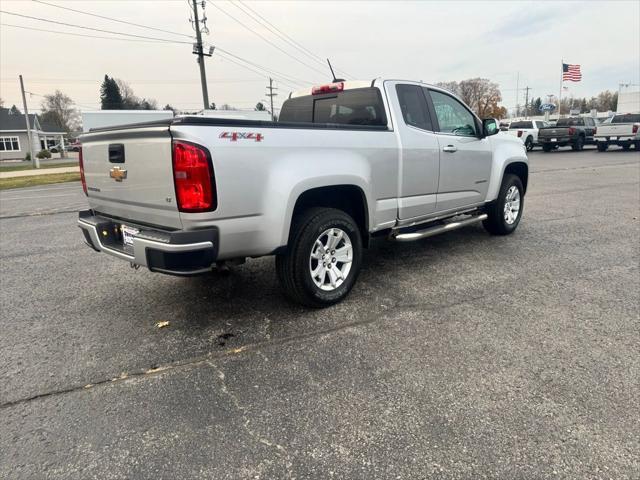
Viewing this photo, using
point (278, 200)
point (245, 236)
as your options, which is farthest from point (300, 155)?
point (245, 236)

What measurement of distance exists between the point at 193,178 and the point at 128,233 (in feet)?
3.12

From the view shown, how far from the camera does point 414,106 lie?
184 inches

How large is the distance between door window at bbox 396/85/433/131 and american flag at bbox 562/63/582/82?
4187 centimetres

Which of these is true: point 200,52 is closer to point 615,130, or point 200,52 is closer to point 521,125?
point 521,125

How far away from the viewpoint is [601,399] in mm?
2561

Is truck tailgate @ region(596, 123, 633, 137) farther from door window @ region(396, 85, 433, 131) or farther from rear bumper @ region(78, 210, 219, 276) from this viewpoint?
rear bumper @ region(78, 210, 219, 276)

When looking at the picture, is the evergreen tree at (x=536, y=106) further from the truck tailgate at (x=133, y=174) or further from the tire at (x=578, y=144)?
the truck tailgate at (x=133, y=174)

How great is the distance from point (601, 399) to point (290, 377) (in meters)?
1.83

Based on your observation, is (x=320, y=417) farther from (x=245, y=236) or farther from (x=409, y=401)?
(x=245, y=236)

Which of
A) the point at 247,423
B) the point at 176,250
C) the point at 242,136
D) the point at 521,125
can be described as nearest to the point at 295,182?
the point at 242,136

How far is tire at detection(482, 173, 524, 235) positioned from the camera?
6.05 meters

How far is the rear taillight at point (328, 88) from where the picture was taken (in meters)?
4.74

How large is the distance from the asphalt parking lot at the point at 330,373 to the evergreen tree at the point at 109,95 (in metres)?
76.3

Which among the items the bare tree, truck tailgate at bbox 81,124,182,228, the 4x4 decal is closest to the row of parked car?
the 4x4 decal
